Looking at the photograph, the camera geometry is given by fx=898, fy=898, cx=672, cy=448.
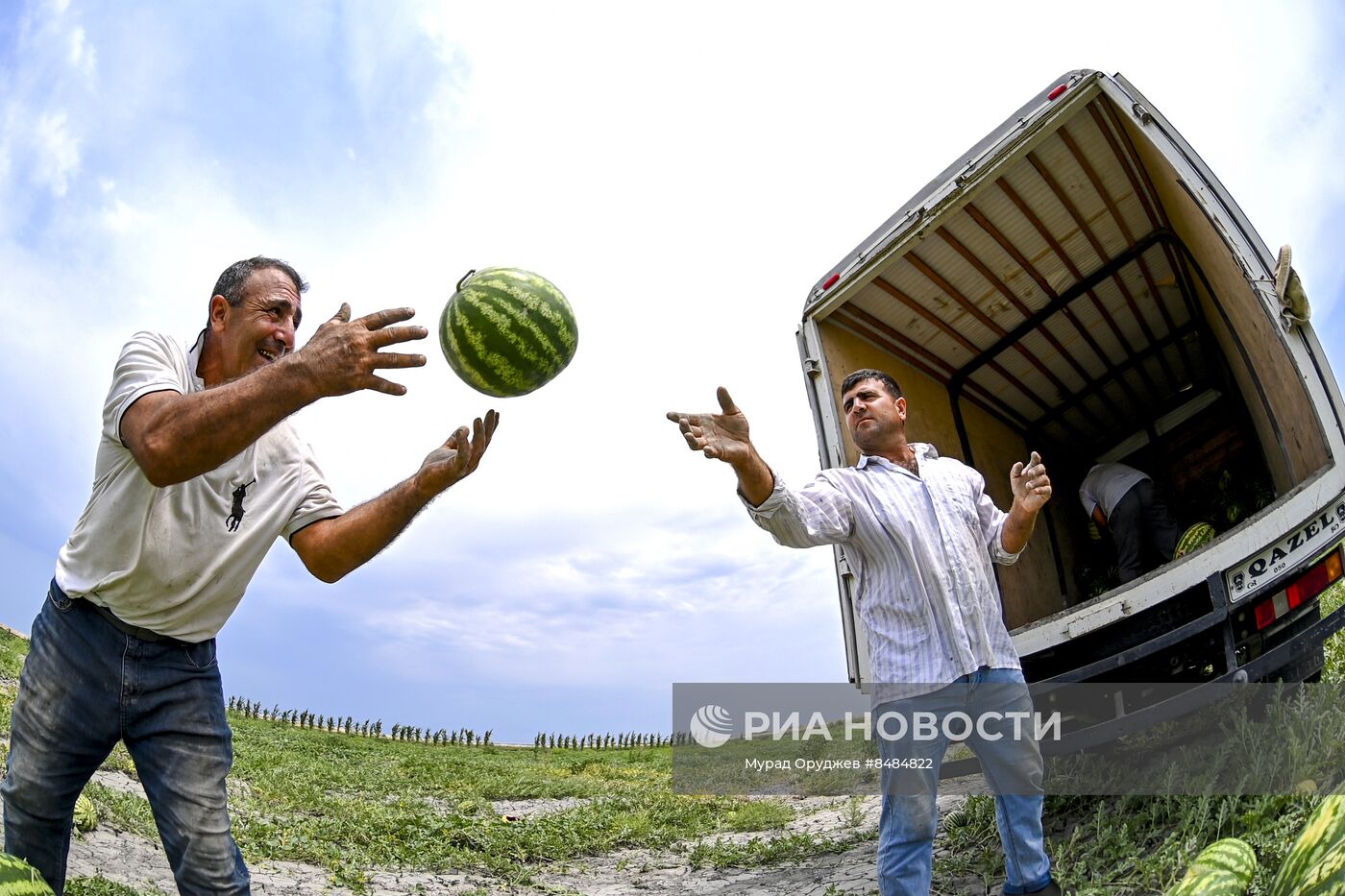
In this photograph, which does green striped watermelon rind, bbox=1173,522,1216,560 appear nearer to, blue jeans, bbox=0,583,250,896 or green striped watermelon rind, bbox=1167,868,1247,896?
green striped watermelon rind, bbox=1167,868,1247,896

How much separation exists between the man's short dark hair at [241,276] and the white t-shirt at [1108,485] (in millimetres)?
5812

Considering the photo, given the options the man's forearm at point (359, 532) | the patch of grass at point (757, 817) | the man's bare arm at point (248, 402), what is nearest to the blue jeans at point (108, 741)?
the man's forearm at point (359, 532)

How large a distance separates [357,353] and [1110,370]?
7.45 m

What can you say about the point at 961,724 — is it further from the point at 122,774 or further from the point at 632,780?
the point at 632,780

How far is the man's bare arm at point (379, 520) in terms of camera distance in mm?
2855

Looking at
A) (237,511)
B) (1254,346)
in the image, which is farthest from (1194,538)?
(237,511)

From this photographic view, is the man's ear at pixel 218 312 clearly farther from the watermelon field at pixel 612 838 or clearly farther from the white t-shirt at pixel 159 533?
the watermelon field at pixel 612 838

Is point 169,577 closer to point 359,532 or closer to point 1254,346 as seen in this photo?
point 359,532

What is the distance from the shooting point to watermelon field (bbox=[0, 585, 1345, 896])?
3719 mm

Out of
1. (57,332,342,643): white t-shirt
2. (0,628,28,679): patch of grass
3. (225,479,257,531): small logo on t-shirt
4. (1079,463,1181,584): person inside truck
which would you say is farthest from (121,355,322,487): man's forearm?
(0,628,28,679): patch of grass

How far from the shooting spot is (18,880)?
108cm

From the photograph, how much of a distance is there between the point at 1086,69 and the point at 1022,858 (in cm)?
367

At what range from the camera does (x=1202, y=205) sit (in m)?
4.25

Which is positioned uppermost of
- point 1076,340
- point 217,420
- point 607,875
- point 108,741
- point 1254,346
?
point 1076,340
